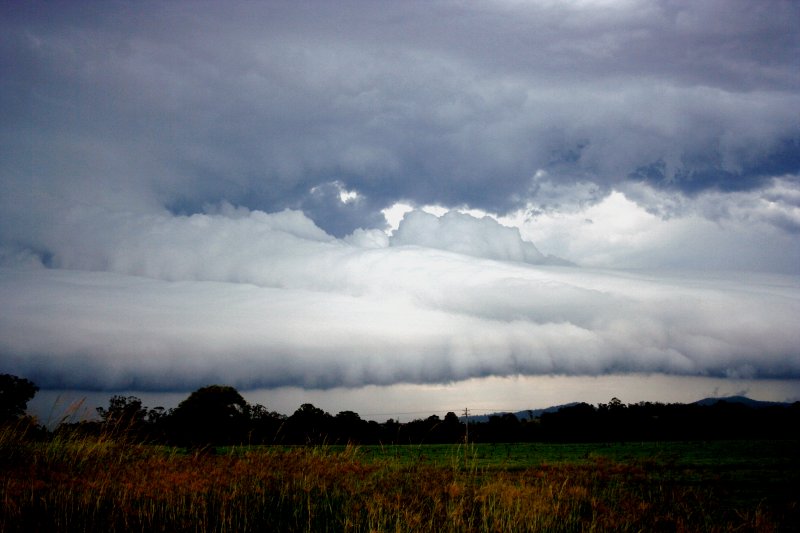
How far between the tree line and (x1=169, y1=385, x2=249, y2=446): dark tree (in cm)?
6

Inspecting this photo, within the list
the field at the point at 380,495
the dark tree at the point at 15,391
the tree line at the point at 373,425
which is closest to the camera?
the field at the point at 380,495

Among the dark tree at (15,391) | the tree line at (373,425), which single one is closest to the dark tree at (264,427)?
the tree line at (373,425)

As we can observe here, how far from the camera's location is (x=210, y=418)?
36.3 m

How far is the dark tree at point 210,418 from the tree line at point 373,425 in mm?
58

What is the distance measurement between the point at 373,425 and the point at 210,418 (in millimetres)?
10344

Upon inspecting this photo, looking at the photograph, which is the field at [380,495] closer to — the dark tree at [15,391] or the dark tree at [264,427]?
the dark tree at [264,427]

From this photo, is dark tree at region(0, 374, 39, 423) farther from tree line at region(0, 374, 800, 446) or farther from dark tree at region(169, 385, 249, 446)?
dark tree at region(169, 385, 249, 446)

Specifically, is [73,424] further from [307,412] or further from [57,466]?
[307,412]

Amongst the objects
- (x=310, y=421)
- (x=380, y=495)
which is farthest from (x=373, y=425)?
(x=380, y=495)

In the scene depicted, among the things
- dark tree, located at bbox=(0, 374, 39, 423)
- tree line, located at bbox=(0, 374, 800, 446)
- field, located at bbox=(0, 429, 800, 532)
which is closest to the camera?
field, located at bbox=(0, 429, 800, 532)

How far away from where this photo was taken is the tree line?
1222 inches

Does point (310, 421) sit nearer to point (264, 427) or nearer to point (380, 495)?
point (264, 427)

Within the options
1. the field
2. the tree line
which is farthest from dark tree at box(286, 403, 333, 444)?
the field

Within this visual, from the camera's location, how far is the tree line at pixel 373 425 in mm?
31047
